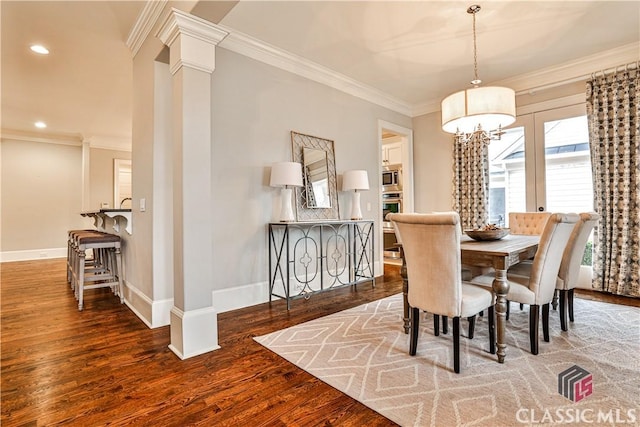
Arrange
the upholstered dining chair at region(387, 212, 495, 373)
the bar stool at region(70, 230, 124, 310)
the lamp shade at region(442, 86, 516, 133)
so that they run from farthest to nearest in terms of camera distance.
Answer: the bar stool at region(70, 230, 124, 310)
the lamp shade at region(442, 86, 516, 133)
the upholstered dining chair at region(387, 212, 495, 373)

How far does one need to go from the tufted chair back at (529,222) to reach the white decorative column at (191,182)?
3.24 meters

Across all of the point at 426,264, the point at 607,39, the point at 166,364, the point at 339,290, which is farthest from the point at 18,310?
the point at 607,39

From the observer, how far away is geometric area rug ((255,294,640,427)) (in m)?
1.49

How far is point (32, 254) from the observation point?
6484 millimetres

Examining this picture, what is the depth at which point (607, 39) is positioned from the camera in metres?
3.31

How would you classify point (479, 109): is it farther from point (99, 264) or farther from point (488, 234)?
point (99, 264)

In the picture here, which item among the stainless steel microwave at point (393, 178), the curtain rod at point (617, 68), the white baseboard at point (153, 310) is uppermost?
the curtain rod at point (617, 68)

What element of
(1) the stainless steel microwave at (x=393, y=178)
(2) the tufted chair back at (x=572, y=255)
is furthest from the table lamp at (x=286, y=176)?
(1) the stainless steel microwave at (x=393, y=178)

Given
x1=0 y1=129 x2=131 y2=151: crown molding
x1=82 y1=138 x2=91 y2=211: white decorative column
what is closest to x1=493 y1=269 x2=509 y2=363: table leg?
x1=82 y1=138 x2=91 y2=211: white decorative column

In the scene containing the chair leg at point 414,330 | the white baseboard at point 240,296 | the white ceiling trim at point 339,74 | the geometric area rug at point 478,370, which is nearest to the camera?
the geometric area rug at point 478,370

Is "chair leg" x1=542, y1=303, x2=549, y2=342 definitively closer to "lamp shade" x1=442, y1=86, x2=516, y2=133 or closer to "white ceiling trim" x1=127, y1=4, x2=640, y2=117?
"lamp shade" x1=442, y1=86, x2=516, y2=133

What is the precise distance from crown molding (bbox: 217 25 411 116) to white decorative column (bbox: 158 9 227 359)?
48 cm

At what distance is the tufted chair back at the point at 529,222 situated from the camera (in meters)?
3.29

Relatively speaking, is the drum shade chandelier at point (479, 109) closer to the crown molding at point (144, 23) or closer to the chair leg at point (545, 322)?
the chair leg at point (545, 322)
